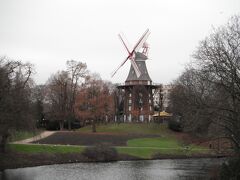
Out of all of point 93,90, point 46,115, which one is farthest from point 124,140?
point 46,115

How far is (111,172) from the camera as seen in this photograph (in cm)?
3878

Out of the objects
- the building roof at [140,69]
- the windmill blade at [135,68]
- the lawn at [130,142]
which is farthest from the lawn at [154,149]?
the building roof at [140,69]

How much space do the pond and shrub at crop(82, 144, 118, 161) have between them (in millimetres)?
3909

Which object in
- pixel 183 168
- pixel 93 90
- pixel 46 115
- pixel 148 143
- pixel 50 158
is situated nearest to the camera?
pixel 183 168

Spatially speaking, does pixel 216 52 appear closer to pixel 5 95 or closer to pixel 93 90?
pixel 5 95

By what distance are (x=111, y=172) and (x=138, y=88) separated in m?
51.3

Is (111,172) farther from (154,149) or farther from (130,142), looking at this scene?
(130,142)

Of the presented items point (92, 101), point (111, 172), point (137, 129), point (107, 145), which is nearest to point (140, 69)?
point (137, 129)

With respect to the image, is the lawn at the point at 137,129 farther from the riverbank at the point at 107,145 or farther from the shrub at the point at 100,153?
the shrub at the point at 100,153

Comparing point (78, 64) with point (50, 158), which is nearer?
point (50, 158)

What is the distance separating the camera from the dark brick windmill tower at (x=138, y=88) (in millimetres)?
90250

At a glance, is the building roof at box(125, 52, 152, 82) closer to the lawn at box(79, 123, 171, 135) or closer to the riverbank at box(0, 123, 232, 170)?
the lawn at box(79, 123, 171, 135)

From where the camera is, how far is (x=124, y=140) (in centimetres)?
6456

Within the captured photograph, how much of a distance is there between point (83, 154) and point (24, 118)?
11.3m
